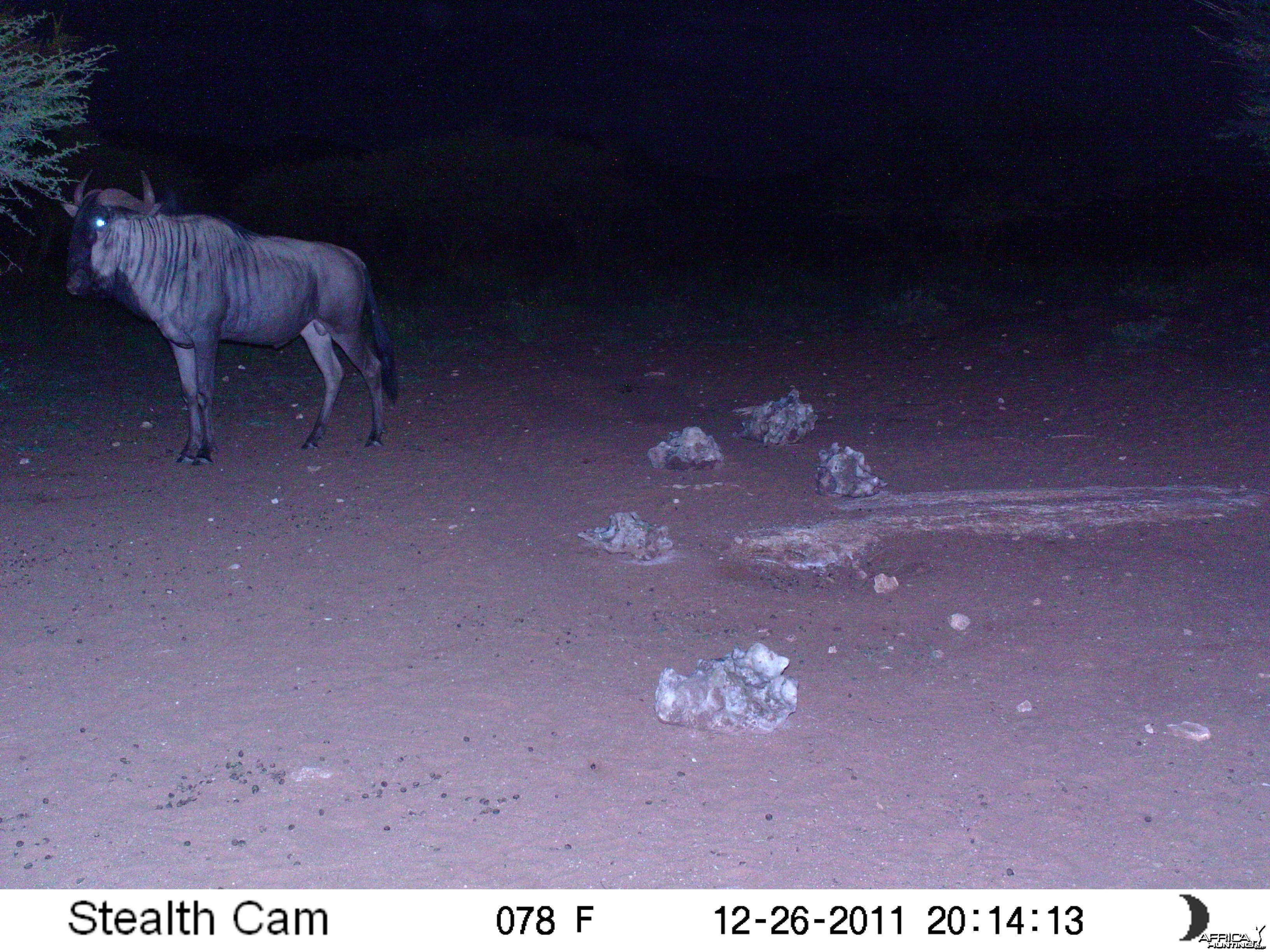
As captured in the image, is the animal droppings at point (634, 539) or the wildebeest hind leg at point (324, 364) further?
the wildebeest hind leg at point (324, 364)

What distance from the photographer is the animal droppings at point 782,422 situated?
883 cm

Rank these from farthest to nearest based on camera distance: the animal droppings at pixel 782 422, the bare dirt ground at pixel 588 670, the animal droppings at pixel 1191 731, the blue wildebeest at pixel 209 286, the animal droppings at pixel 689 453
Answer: the animal droppings at pixel 782 422 → the animal droppings at pixel 689 453 → the blue wildebeest at pixel 209 286 → the animal droppings at pixel 1191 731 → the bare dirt ground at pixel 588 670

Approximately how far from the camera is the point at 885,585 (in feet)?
18.7

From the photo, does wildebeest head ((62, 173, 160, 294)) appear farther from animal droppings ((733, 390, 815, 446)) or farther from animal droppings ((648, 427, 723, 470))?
animal droppings ((733, 390, 815, 446))

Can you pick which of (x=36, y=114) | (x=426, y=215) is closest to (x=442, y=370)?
(x=36, y=114)

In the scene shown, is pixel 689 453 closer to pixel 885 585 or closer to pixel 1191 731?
pixel 885 585

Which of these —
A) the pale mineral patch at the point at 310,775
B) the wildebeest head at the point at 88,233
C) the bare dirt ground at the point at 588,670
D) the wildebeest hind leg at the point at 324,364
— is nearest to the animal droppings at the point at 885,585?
the bare dirt ground at the point at 588,670

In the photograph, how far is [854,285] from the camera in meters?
19.1

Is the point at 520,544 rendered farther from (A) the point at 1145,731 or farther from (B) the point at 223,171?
(B) the point at 223,171

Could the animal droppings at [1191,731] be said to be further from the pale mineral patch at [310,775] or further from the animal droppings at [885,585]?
the pale mineral patch at [310,775]

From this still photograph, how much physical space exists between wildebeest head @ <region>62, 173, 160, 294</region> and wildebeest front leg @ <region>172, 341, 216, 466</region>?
0.74 m

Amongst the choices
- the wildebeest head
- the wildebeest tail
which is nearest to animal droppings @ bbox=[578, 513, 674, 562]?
the wildebeest tail

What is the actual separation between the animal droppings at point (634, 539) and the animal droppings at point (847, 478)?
4.72ft

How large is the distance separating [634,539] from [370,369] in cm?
393
